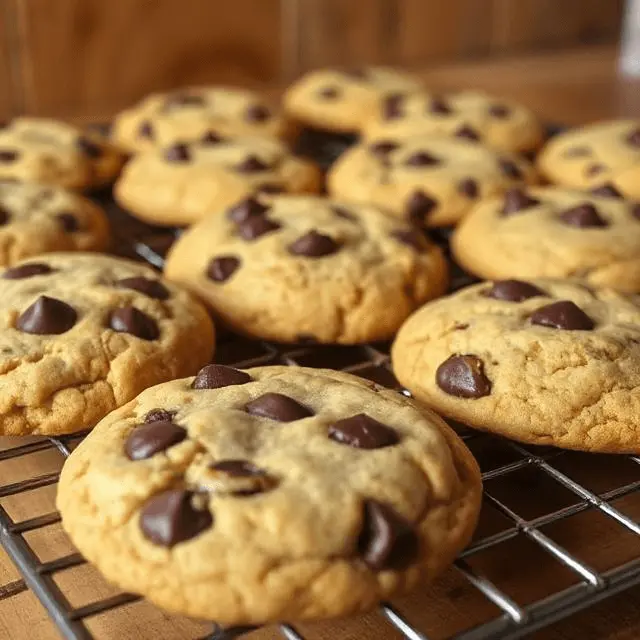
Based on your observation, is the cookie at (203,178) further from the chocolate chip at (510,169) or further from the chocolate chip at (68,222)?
the chocolate chip at (510,169)

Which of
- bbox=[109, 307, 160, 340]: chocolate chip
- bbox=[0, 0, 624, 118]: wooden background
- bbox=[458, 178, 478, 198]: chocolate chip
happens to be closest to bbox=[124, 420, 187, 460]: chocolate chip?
bbox=[109, 307, 160, 340]: chocolate chip

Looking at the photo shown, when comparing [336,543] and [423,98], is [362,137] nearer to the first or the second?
[423,98]

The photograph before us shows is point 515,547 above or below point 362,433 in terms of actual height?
below

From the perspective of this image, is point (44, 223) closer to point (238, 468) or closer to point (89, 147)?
point (89, 147)

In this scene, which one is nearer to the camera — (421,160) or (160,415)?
(160,415)

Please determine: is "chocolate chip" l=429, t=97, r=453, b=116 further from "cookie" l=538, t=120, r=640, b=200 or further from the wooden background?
the wooden background

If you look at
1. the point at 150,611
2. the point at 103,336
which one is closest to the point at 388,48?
the point at 103,336

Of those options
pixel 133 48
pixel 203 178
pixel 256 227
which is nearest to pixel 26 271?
pixel 256 227
